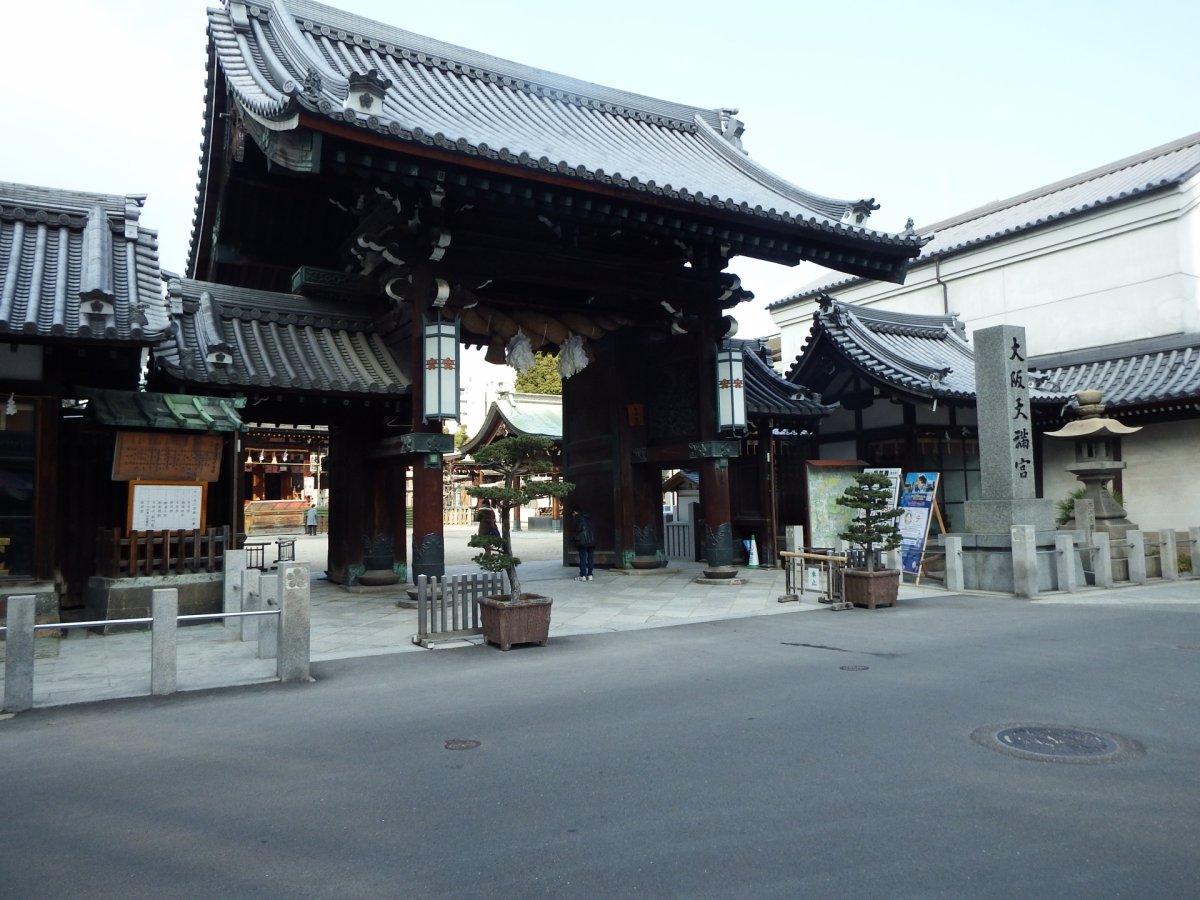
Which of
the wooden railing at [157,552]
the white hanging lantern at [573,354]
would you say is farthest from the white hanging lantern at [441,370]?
the white hanging lantern at [573,354]

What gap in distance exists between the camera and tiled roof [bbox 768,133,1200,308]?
20.0 metres

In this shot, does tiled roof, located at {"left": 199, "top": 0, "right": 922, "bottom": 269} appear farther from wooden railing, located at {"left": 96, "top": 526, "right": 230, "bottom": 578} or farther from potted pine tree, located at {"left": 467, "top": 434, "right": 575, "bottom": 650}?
wooden railing, located at {"left": 96, "top": 526, "right": 230, "bottom": 578}

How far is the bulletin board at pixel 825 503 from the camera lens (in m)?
16.6

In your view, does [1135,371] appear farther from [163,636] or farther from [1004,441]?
[163,636]

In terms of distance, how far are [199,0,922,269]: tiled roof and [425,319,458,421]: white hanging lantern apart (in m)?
2.61

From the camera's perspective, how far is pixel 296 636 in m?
7.55

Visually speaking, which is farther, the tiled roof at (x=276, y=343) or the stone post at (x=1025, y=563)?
the stone post at (x=1025, y=563)

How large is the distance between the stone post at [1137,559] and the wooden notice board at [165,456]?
50.0 feet

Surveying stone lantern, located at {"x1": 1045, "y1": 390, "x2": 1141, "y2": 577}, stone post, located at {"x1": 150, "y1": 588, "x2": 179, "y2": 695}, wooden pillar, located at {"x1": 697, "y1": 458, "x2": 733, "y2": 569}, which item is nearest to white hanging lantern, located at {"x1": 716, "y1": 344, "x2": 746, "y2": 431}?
wooden pillar, located at {"x1": 697, "y1": 458, "x2": 733, "y2": 569}

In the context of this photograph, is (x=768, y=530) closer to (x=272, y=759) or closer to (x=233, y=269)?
(x=233, y=269)

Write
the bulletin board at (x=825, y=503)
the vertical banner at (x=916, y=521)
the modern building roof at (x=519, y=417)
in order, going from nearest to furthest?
the vertical banner at (x=916, y=521), the bulletin board at (x=825, y=503), the modern building roof at (x=519, y=417)

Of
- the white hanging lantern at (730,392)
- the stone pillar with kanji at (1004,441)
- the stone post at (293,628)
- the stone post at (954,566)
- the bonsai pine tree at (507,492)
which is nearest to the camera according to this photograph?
the stone post at (293,628)

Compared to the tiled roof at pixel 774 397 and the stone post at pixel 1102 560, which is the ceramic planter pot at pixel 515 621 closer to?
the tiled roof at pixel 774 397

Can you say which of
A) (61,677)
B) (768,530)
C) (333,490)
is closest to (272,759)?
(61,677)
